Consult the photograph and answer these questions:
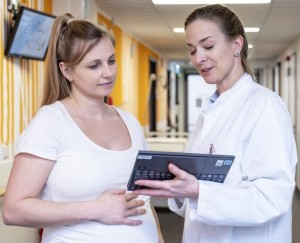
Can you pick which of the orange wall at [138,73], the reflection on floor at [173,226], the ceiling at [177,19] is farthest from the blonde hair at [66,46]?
the orange wall at [138,73]

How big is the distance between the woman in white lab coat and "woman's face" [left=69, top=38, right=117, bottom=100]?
0.89ft

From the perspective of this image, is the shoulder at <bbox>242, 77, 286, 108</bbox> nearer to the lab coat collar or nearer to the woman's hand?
the lab coat collar

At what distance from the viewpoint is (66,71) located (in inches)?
58.5

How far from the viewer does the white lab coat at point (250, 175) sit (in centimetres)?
129

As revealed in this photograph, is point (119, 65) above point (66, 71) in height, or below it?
above

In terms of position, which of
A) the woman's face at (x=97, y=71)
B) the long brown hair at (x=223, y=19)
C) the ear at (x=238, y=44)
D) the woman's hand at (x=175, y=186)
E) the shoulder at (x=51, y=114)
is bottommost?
the woman's hand at (x=175, y=186)

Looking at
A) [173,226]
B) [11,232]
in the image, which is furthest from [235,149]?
[173,226]

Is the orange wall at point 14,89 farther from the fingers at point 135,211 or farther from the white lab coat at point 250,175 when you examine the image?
the white lab coat at point 250,175

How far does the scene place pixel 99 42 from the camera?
1448mm

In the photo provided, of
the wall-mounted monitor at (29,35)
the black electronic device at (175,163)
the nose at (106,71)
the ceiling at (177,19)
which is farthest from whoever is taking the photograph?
the ceiling at (177,19)

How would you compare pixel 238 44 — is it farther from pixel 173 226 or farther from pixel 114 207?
pixel 173 226

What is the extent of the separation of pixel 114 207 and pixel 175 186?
8.7 inches

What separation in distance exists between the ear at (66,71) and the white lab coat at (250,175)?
0.50 metres

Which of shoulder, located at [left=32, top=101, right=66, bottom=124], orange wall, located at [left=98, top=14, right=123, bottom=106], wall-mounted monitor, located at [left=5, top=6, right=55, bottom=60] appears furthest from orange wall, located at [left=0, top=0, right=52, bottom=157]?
orange wall, located at [left=98, top=14, right=123, bottom=106]
